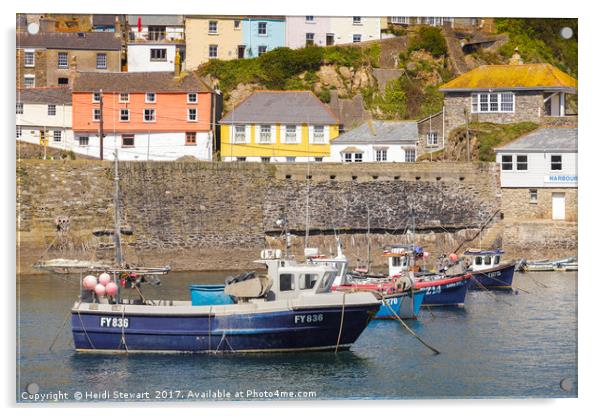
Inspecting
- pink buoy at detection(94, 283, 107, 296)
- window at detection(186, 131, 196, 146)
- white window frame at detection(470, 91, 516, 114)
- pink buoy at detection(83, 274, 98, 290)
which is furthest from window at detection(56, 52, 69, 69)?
pink buoy at detection(94, 283, 107, 296)

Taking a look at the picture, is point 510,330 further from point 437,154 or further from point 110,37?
point 110,37

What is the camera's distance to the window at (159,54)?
49.6 metres

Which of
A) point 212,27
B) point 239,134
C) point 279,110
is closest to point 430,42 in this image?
point 212,27

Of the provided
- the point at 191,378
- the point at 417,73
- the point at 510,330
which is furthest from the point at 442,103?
the point at 191,378

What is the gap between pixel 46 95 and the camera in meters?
44.9

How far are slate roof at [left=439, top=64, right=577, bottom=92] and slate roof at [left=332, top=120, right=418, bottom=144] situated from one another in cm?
169

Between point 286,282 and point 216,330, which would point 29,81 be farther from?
point 216,330

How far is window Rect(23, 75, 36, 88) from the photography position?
47.1 m

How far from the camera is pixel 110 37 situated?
164 ft

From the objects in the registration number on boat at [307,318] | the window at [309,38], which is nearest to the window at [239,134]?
the window at [309,38]

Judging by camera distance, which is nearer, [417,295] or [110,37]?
[417,295]

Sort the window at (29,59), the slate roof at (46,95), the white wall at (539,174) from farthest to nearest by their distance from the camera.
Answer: the window at (29,59) < the slate roof at (46,95) < the white wall at (539,174)

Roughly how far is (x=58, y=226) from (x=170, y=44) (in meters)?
13.5

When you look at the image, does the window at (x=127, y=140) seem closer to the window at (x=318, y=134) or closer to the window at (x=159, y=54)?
the window at (x=318, y=134)
